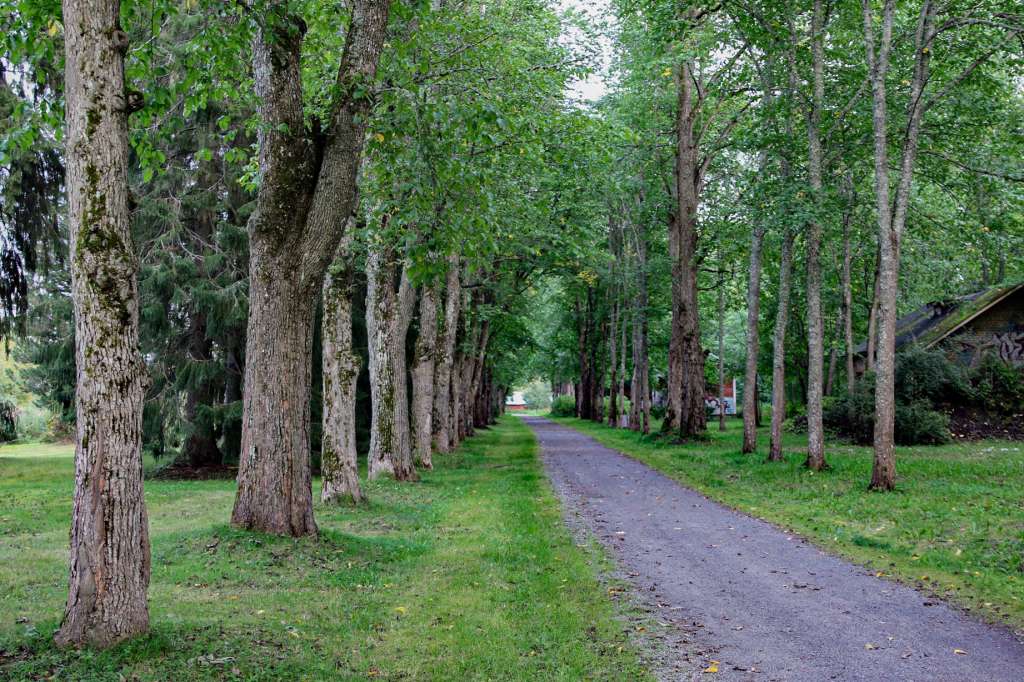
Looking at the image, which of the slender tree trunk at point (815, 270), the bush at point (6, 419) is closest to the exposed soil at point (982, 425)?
the slender tree trunk at point (815, 270)

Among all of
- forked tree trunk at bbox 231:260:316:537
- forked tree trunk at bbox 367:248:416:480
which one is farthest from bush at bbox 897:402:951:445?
forked tree trunk at bbox 231:260:316:537

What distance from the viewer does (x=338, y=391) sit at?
13.7 meters

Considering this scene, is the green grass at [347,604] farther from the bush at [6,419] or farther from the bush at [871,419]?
the bush at [871,419]

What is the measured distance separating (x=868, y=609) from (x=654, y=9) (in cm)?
1341

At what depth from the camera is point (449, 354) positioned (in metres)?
25.7

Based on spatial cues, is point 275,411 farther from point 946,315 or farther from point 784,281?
point 946,315

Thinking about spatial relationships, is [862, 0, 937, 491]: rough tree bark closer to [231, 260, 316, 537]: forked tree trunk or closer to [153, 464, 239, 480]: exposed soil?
[231, 260, 316, 537]: forked tree trunk

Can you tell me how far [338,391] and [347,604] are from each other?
6.70m

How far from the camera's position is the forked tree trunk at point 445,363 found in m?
24.9

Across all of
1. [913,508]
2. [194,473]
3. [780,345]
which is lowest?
[194,473]

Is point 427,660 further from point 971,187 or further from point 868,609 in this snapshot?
point 971,187

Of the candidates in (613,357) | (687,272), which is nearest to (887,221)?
(687,272)

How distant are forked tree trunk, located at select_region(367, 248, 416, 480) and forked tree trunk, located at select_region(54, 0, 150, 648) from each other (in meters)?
11.3

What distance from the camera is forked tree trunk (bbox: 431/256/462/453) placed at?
2486cm
